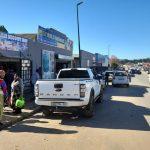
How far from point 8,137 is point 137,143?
355 cm

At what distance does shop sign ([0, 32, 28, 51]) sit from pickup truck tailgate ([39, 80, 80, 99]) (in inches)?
304

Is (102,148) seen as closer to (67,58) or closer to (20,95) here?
(20,95)

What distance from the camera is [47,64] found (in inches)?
1244

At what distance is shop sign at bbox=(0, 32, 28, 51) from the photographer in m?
20.9

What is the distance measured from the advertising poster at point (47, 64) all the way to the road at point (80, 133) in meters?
15.2

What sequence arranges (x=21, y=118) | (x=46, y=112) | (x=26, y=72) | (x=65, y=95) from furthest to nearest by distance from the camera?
(x=26, y=72), (x=46, y=112), (x=21, y=118), (x=65, y=95)

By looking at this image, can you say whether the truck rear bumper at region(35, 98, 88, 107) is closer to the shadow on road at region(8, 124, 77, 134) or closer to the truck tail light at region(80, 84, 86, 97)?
the truck tail light at region(80, 84, 86, 97)

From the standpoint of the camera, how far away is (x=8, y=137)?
1046 centimetres

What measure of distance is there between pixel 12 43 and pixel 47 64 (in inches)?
367

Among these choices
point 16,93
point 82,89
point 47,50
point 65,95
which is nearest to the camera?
point 82,89

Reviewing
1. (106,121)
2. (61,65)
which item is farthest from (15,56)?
(61,65)

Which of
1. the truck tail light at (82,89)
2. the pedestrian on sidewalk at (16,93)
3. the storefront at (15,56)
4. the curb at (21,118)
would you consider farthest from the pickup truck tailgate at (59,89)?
the storefront at (15,56)

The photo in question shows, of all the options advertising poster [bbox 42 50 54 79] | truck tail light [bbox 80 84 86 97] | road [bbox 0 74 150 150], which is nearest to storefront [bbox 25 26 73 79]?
advertising poster [bbox 42 50 54 79]

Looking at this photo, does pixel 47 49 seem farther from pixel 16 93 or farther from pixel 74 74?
pixel 16 93
